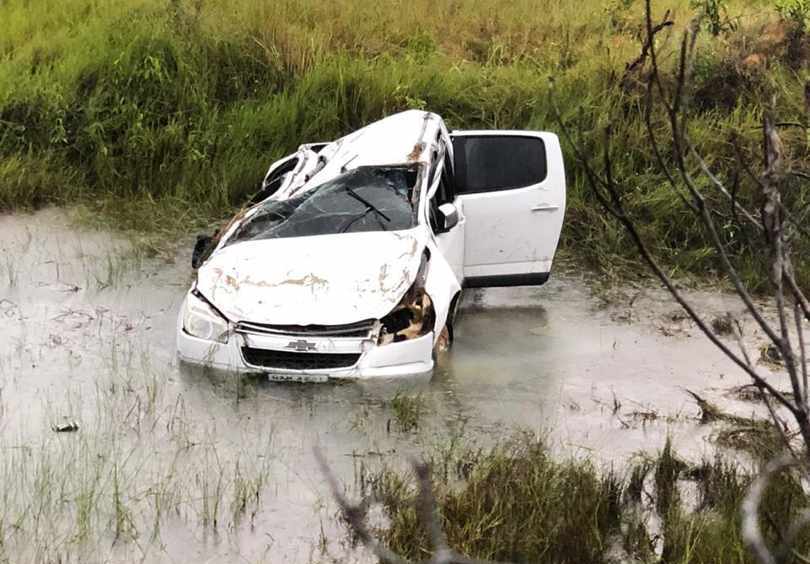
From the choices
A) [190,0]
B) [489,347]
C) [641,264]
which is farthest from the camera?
[190,0]

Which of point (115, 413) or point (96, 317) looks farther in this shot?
point (96, 317)

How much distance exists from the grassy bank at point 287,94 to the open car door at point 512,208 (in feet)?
5.47

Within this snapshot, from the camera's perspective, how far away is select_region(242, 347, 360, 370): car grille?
641cm

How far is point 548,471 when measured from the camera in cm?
547

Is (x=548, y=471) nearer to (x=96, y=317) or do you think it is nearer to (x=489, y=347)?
(x=489, y=347)

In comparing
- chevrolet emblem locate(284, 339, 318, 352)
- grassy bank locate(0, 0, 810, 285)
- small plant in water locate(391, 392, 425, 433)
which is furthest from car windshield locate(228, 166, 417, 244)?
grassy bank locate(0, 0, 810, 285)

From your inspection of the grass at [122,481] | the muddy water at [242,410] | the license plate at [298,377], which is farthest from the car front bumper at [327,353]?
the grass at [122,481]

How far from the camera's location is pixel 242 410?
638 centimetres

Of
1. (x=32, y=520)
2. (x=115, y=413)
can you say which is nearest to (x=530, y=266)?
(x=115, y=413)

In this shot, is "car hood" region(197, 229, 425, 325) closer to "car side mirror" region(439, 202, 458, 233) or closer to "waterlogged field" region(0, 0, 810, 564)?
"car side mirror" region(439, 202, 458, 233)

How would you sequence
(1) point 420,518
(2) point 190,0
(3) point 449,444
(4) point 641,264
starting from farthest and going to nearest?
(2) point 190,0 → (4) point 641,264 → (3) point 449,444 → (1) point 420,518

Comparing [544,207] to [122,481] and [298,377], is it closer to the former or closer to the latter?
[298,377]

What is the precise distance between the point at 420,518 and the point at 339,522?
43 centimetres

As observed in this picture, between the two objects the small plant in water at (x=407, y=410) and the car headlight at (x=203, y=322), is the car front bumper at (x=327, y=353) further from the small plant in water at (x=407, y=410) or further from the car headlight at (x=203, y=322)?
the small plant in water at (x=407, y=410)
